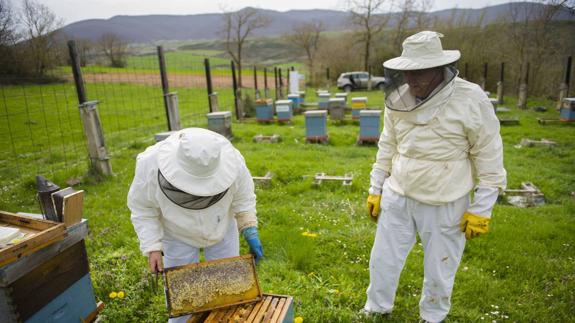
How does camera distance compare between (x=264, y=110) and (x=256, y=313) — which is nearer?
(x=256, y=313)

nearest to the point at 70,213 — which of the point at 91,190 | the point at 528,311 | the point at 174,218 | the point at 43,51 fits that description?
the point at 174,218

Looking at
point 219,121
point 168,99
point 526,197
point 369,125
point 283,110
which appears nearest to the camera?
point 526,197

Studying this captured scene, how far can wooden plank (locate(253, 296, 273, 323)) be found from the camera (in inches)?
79.8

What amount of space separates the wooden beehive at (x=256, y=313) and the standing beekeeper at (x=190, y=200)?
0.39 m

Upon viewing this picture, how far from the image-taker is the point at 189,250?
2.54 m

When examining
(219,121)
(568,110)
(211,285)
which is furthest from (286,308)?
(568,110)

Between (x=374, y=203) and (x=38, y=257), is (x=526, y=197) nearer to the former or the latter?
(x=374, y=203)

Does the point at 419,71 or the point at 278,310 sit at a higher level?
the point at 419,71

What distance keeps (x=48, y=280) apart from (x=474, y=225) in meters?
2.83

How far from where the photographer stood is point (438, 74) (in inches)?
99.5

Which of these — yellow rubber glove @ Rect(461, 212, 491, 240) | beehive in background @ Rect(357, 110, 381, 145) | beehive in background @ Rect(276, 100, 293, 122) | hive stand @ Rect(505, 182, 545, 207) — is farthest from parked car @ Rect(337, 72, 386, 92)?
yellow rubber glove @ Rect(461, 212, 491, 240)

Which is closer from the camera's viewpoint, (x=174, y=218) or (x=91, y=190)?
(x=174, y=218)

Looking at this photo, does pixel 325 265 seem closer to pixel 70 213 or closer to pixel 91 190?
pixel 70 213

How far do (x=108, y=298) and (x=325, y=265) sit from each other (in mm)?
2155
